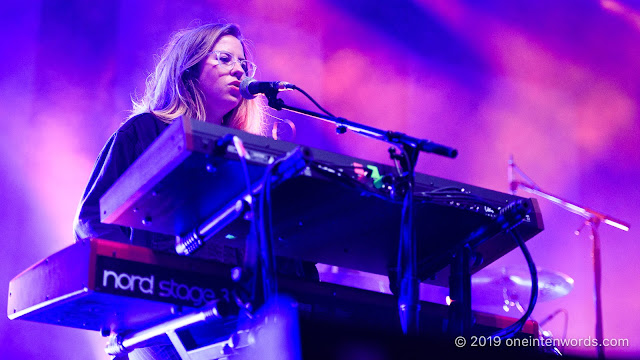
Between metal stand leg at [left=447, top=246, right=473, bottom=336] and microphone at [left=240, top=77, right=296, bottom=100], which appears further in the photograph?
microphone at [left=240, top=77, right=296, bottom=100]

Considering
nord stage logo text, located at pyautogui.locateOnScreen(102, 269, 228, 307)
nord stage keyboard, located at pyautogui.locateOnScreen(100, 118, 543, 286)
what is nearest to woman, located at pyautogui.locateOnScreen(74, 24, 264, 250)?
nord stage keyboard, located at pyautogui.locateOnScreen(100, 118, 543, 286)

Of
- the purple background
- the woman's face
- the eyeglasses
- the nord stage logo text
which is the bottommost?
the nord stage logo text

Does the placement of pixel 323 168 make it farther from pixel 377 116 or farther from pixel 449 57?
pixel 449 57

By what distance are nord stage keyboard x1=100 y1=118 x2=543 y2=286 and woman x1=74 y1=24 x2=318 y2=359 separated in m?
0.25

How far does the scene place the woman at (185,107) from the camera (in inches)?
91.1

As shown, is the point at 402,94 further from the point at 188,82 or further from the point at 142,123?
the point at 142,123

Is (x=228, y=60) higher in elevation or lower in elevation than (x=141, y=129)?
higher

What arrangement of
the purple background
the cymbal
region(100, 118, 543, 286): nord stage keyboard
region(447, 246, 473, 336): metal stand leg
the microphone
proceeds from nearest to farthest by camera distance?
1. region(100, 118, 543, 286): nord stage keyboard
2. region(447, 246, 473, 336): metal stand leg
3. the microphone
4. the purple background
5. the cymbal

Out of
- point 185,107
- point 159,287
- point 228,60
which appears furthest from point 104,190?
point 228,60

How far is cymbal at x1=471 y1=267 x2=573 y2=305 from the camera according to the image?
203 inches

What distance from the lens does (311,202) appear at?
1851 mm

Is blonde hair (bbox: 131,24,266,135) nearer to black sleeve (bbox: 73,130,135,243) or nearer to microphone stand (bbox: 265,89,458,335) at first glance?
black sleeve (bbox: 73,130,135,243)

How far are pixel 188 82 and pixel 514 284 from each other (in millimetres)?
3210

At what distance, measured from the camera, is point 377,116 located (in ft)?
19.2
